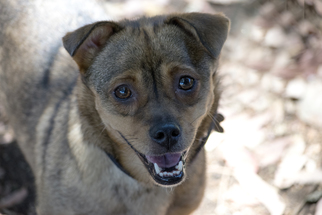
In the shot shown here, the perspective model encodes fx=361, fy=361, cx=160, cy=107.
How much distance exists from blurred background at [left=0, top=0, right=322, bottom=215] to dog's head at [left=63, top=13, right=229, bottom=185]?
1662 mm

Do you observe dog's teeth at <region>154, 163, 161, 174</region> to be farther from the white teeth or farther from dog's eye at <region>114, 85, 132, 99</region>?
dog's eye at <region>114, 85, 132, 99</region>

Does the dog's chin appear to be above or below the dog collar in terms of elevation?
above

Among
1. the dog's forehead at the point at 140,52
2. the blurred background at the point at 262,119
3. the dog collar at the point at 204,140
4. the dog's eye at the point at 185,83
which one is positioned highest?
the dog's forehead at the point at 140,52

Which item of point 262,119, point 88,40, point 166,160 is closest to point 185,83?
point 166,160

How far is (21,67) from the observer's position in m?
3.87

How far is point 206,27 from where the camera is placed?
2.54 metres

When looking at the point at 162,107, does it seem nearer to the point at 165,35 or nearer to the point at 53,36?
the point at 165,35

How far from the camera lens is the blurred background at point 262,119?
13.1ft

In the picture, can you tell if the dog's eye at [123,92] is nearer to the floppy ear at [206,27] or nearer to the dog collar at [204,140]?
the dog collar at [204,140]

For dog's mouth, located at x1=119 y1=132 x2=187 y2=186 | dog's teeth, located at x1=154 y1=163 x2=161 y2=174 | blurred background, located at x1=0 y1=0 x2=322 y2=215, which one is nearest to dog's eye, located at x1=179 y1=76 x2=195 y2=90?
dog's mouth, located at x1=119 y1=132 x2=187 y2=186

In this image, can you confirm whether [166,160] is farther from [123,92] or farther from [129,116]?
[123,92]

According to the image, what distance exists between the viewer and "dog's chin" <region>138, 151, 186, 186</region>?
2535 millimetres

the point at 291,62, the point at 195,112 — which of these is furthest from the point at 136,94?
the point at 291,62

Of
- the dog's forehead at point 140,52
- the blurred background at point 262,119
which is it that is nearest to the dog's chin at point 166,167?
the dog's forehead at point 140,52
